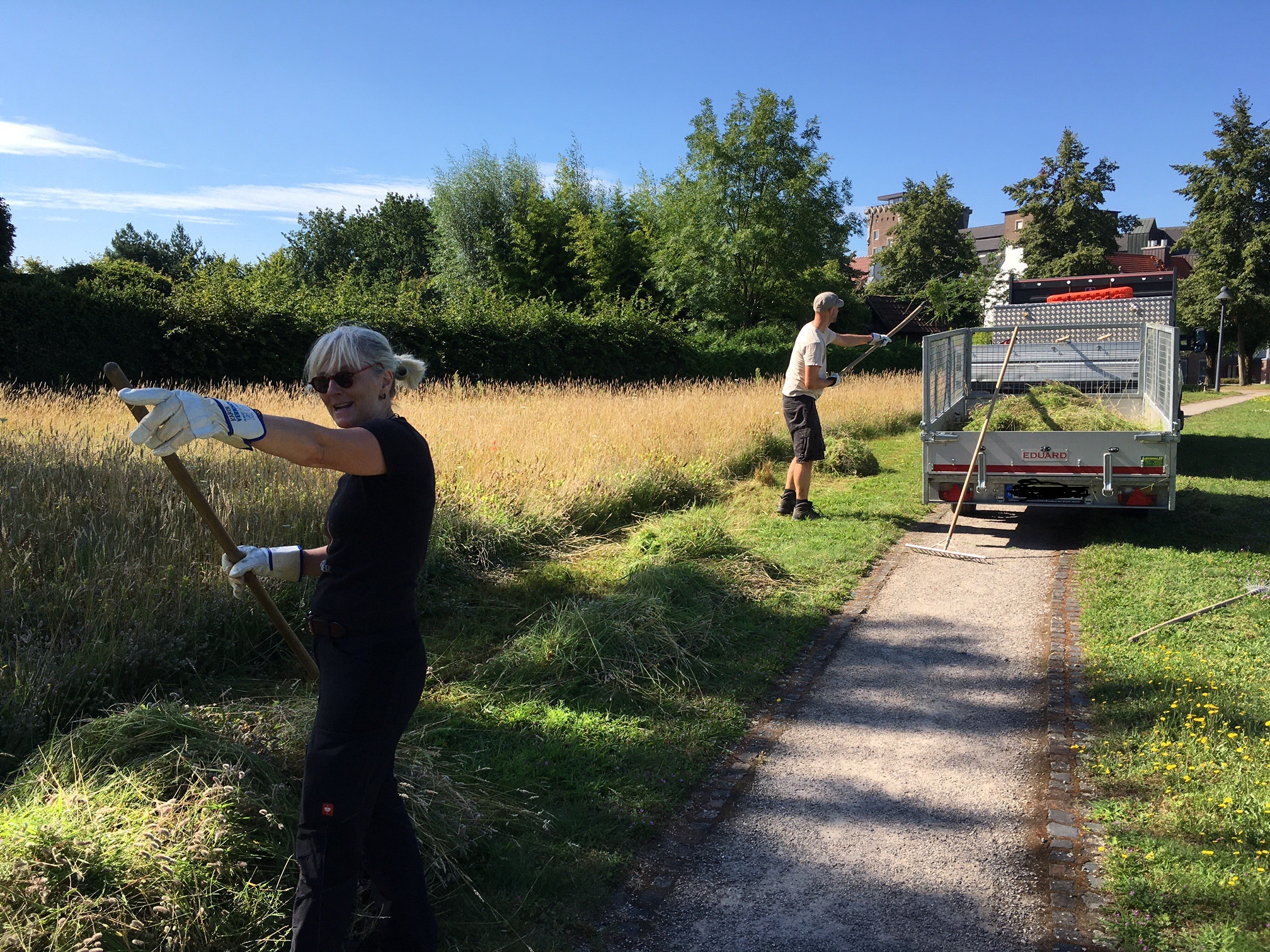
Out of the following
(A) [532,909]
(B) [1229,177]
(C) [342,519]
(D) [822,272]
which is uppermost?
(B) [1229,177]

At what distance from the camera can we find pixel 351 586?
7.86ft

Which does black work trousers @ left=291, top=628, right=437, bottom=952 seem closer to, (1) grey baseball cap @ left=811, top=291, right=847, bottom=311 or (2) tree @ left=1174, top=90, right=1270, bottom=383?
(1) grey baseball cap @ left=811, top=291, right=847, bottom=311

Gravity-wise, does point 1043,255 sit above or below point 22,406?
above

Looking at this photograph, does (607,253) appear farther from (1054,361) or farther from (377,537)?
(377,537)

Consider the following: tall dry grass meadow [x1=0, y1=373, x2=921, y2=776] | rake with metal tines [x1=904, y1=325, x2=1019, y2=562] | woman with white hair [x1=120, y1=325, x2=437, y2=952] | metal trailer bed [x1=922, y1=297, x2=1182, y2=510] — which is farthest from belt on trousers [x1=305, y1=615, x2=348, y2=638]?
rake with metal tines [x1=904, y1=325, x2=1019, y2=562]

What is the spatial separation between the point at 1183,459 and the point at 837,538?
7.78m

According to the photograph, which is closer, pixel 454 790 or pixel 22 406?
pixel 454 790

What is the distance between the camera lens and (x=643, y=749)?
412 centimetres

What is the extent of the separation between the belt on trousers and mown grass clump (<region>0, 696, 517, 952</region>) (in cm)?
82

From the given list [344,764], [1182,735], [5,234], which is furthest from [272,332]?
[1182,735]

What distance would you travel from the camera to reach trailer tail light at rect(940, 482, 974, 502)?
320 inches

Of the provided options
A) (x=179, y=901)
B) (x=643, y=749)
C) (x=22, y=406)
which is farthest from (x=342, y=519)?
(x=22, y=406)

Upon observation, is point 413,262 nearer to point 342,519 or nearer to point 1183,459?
point 1183,459

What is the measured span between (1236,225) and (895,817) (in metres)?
46.3
